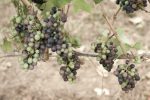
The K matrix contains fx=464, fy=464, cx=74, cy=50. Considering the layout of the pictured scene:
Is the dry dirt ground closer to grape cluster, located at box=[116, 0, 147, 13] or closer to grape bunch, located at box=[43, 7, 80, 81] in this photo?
grape cluster, located at box=[116, 0, 147, 13]

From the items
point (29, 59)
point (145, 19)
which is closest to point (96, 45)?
point (29, 59)

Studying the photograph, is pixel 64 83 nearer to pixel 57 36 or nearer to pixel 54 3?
pixel 54 3

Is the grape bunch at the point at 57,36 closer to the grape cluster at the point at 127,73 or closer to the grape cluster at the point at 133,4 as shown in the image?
the grape cluster at the point at 127,73

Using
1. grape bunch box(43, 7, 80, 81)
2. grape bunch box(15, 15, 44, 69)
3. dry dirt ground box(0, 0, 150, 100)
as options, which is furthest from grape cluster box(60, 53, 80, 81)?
dry dirt ground box(0, 0, 150, 100)

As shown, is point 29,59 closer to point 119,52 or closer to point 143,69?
point 119,52

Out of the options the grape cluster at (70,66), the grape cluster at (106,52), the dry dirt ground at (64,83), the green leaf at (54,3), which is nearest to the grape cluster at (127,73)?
the grape cluster at (106,52)

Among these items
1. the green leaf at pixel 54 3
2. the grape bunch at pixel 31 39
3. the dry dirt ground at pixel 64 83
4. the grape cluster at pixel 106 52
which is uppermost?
the green leaf at pixel 54 3

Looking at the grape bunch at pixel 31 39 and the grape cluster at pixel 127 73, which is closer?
the grape bunch at pixel 31 39

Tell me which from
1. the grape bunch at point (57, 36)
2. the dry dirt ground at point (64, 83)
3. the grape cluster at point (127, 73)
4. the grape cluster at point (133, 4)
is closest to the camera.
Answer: the grape bunch at point (57, 36)

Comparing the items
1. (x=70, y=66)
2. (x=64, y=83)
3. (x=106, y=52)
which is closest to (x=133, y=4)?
(x=106, y=52)
